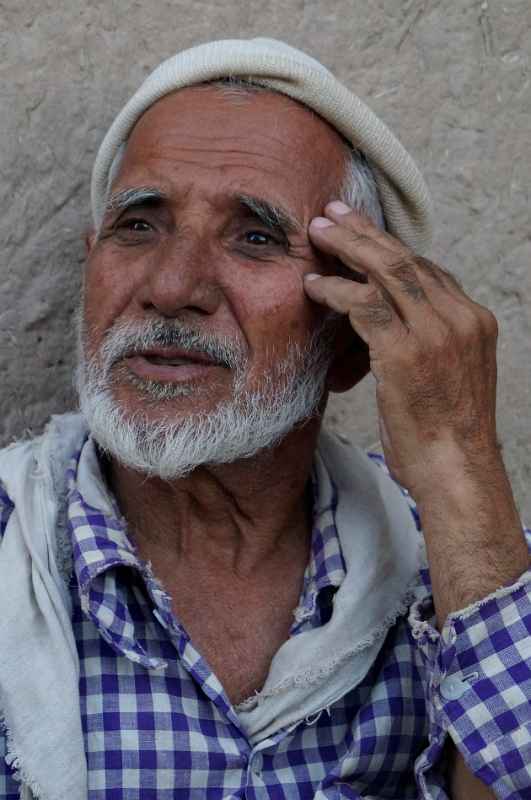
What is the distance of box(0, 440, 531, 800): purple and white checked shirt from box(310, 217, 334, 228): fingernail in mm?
774

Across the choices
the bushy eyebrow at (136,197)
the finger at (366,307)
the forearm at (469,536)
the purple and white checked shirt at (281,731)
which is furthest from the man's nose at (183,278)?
the forearm at (469,536)

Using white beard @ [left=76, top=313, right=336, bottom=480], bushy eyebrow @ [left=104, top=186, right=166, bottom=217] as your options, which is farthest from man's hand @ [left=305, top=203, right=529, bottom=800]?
bushy eyebrow @ [left=104, top=186, right=166, bottom=217]

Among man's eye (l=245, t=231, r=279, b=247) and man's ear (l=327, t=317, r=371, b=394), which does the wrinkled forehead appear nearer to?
man's eye (l=245, t=231, r=279, b=247)

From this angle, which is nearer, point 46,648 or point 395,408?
point 46,648

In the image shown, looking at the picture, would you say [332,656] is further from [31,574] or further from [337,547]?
[31,574]

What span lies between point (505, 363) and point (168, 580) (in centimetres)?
143

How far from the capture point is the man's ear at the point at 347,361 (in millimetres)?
2662

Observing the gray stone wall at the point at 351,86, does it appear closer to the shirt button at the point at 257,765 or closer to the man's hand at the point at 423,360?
the man's hand at the point at 423,360

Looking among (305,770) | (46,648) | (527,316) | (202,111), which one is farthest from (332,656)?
(527,316)

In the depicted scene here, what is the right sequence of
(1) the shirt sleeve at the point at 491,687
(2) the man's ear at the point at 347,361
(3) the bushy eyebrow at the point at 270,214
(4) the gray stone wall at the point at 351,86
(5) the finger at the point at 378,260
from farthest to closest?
(4) the gray stone wall at the point at 351,86 → (2) the man's ear at the point at 347,361 → (3) the bushy eyebrow at the point at 270,214 → (5) the finger at the point at 378,260 → (1) the shirt sleeve at the point at 491,687

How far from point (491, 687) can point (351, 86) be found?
5.88ft

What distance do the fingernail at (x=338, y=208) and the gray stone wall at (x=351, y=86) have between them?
0.78 metres

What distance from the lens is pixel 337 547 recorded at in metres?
2.55

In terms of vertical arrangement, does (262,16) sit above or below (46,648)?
above
